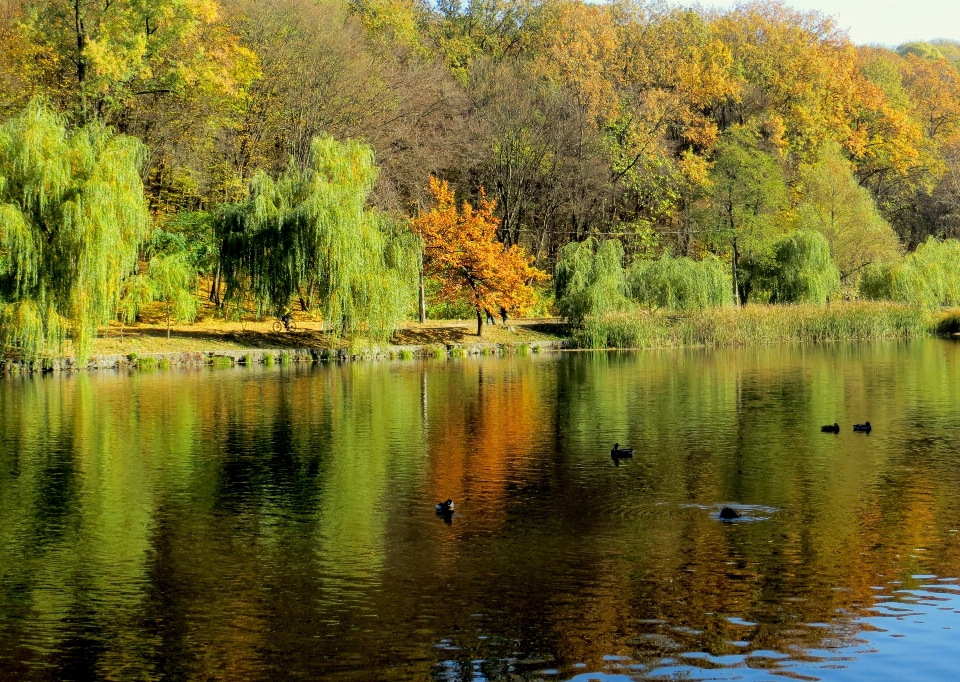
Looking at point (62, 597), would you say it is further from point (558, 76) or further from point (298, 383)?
point (558, 76)

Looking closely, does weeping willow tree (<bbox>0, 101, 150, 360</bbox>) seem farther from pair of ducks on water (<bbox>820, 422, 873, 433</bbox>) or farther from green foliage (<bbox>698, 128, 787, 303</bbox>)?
green foliage (<bbox>698, 128, 787, 303</bbox>)

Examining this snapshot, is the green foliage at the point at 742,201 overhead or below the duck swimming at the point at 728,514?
overhead

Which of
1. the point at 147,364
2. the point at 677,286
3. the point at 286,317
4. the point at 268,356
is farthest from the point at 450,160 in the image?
the point at 147,364

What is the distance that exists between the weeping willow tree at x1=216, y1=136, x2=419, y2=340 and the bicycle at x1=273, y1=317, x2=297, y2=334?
1.37 m

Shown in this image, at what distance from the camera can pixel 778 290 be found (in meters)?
67.3

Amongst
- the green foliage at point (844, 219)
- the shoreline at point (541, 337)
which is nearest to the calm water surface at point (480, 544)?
the shoreline at point (541, 337)

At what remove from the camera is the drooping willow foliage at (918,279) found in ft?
217

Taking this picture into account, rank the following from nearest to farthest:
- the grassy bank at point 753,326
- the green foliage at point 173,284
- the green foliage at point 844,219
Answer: the green foliage at point 173,284, the grassy bank at point 753,326, the green foliage at point 844,219

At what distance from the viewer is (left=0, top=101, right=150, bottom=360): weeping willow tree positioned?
39.1 metres

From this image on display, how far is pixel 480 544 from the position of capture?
14.8 metres

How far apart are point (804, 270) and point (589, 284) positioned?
600 inches

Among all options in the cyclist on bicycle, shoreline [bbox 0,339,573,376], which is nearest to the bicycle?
the cyclist on bicycle

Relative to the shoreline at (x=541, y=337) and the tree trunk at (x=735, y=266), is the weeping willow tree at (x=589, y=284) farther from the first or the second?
the tree trunk at (x=735, y=266)

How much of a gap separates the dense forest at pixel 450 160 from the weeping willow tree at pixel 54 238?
77 mm
